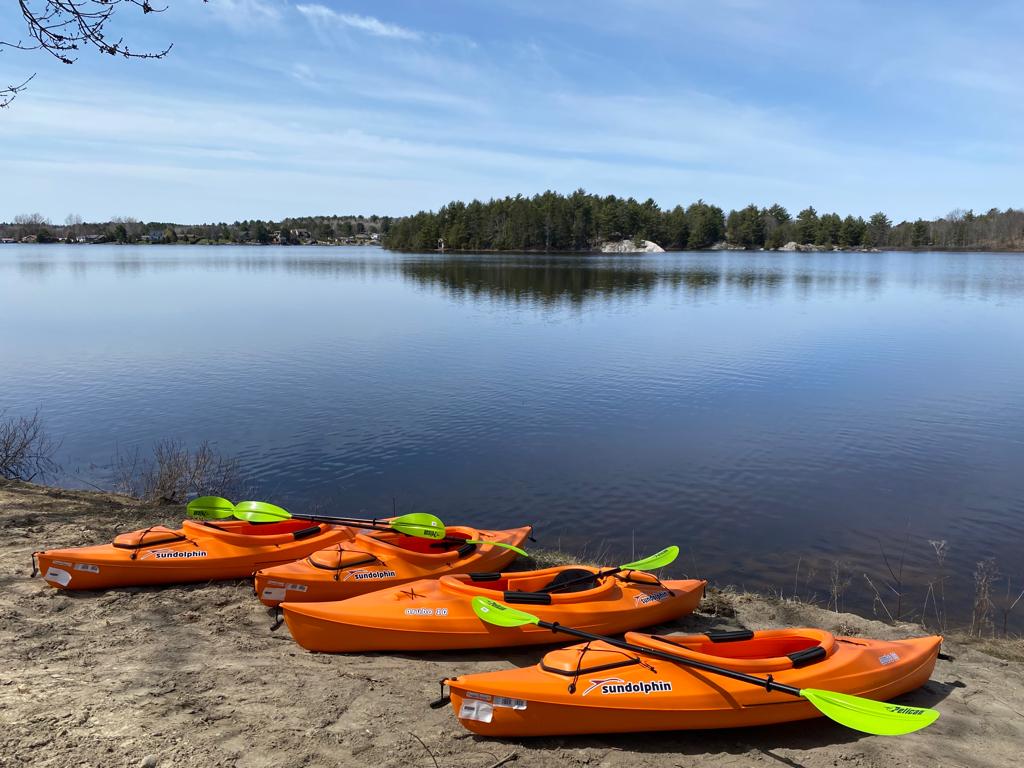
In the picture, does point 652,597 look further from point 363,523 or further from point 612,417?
point 612,417

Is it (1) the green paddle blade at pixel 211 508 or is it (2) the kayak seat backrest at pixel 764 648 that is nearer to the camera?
(2) the kayak seat backrest at pixel 764 648

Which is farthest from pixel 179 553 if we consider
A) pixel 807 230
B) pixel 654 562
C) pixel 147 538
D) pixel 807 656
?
pixel 807 230

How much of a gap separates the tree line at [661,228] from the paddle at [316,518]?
10866 centimetres

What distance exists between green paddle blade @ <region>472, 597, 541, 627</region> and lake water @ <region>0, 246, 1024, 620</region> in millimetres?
3766

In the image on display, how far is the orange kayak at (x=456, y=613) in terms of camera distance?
598 centimetres

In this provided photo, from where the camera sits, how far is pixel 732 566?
354 inches

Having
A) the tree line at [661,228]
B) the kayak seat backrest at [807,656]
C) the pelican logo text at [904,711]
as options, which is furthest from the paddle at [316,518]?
the tree line at [661,228]

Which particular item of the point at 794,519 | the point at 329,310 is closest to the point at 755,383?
the point at 794,519

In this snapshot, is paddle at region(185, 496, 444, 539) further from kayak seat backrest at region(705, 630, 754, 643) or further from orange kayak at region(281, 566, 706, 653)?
kayak seat backrest at region(705, 630, 754, 643)

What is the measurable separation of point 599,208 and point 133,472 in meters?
116

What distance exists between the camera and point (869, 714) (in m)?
4.65

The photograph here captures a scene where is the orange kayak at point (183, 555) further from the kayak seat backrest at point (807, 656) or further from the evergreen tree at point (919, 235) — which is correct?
the evergreen tree at point (919, 235)

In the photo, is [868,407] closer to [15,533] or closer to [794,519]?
[794,519]

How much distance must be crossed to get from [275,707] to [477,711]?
1442 mm
